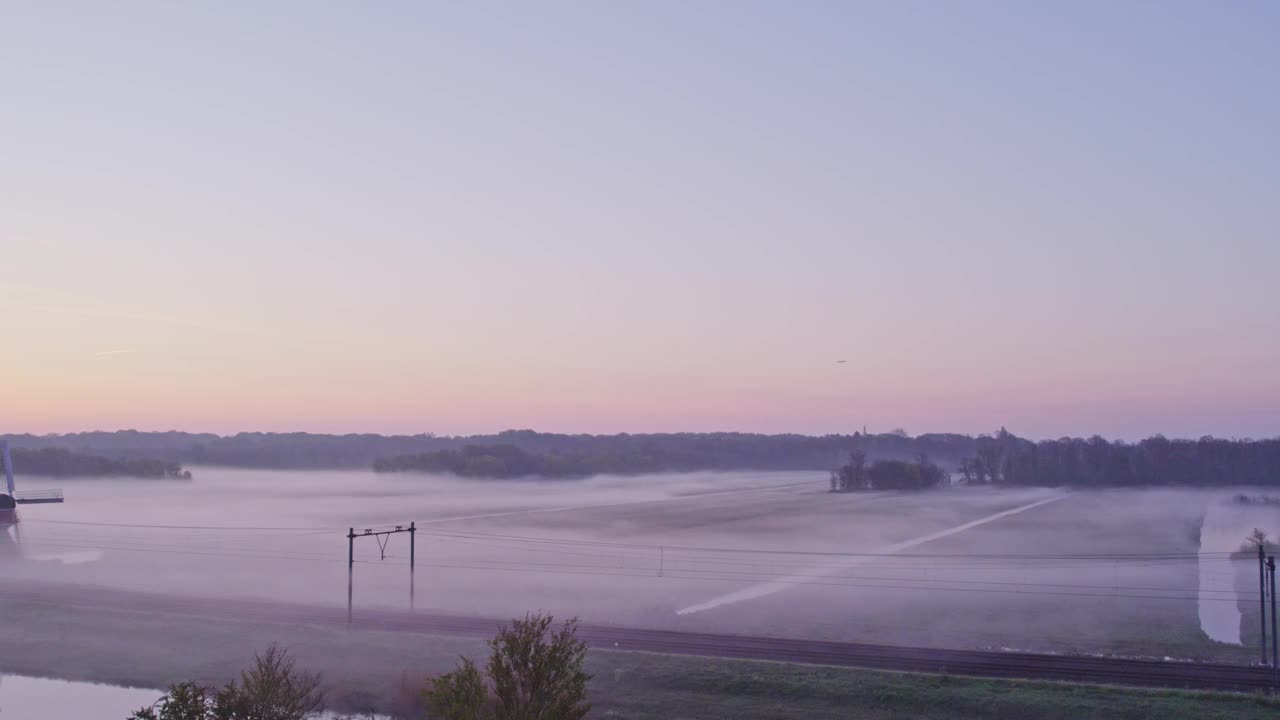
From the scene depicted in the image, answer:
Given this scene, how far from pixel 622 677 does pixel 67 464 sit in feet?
568

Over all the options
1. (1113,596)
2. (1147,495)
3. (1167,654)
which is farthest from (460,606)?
(1147,495)

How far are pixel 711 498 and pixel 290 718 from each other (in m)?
170

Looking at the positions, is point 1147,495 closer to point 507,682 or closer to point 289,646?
point 289,646

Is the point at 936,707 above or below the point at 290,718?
below

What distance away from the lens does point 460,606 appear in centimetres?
5706

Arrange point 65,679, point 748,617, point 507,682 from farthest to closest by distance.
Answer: point 748,617
point 65,679
point 507,682

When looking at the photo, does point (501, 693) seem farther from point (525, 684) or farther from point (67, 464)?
point (67, 464)

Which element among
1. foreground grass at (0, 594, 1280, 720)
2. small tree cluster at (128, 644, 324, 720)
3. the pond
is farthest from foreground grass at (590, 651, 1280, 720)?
small tree cluster at (128, 644, 324, 720)

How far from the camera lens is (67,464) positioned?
177000 millimetres

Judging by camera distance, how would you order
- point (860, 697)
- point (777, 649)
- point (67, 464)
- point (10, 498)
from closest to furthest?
point (860, 697) → point (777, 649) → point (10, 498) → point (67, 464)

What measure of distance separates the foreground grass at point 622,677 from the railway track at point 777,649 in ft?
8.73

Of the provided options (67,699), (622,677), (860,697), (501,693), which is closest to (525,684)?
(501,693)

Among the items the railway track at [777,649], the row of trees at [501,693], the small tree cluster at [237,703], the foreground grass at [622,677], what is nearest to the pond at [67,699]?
the foreground grass at [622,677]

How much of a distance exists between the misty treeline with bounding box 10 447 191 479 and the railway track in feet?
437
